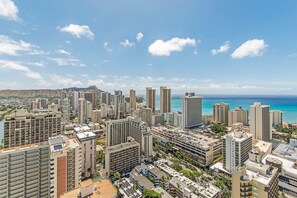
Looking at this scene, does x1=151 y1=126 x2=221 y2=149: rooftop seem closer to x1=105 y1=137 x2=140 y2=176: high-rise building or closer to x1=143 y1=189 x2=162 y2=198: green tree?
x1=105 y1=137 x2=140 y2=176: high-rise building

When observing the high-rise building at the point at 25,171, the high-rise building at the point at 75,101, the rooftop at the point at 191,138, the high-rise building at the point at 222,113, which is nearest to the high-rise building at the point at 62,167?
the high-rise building at the point at 25,171

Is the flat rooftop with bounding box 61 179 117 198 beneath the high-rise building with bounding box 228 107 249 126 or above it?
beneath

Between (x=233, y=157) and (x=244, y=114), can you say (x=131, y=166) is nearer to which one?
(x=233, y=157)

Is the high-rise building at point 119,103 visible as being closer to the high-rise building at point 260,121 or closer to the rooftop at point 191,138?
the rooftop at point 191,138

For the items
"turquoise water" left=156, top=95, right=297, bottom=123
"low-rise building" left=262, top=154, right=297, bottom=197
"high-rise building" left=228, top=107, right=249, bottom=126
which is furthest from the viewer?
"turquoise water" left=156, top=95, right=297, bottom=123

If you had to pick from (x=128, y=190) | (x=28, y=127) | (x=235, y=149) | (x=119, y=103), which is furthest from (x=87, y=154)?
(x=119, y=103)

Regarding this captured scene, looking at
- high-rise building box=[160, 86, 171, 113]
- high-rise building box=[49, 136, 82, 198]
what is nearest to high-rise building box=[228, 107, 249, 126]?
high-rise building box=[160, 86, 171, 113]

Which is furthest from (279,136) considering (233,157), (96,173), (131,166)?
(96,173)
